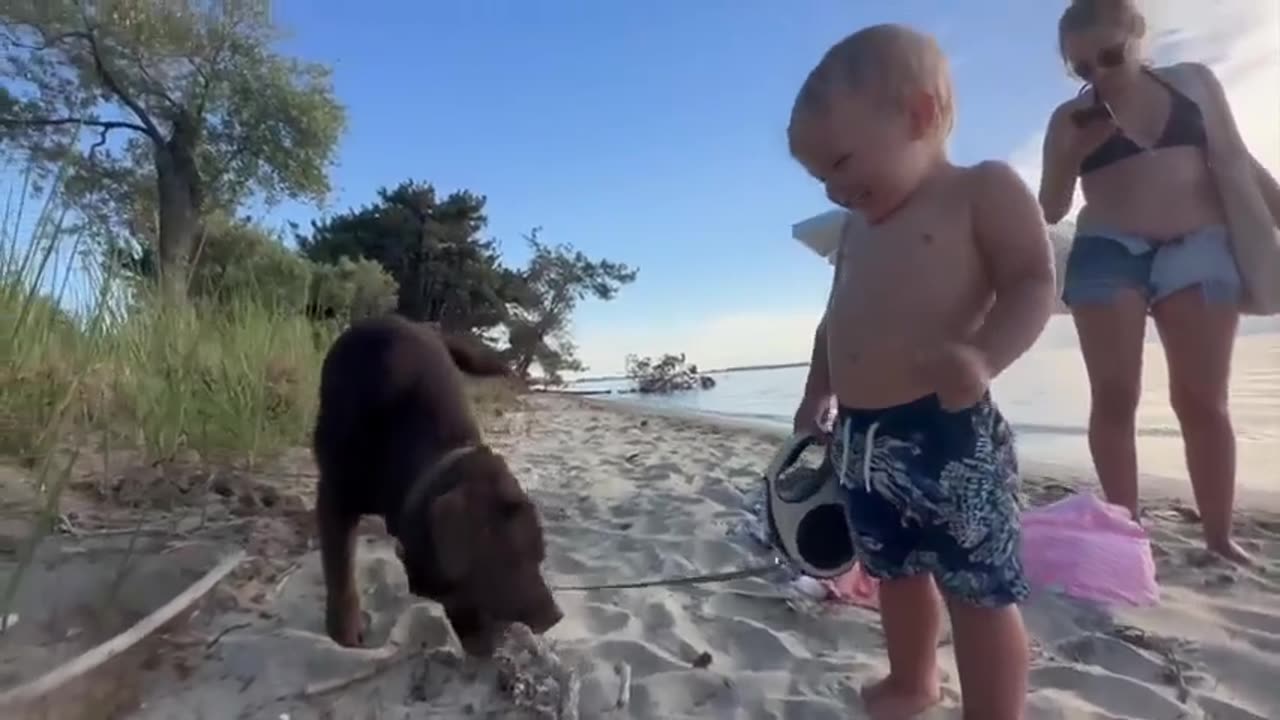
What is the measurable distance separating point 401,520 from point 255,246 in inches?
363

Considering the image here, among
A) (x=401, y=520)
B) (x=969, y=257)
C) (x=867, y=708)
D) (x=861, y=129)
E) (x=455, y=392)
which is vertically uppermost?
(x=861, y=129)

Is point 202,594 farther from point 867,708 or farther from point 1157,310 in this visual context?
point 1157,310

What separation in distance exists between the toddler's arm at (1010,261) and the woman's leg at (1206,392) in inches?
64.3

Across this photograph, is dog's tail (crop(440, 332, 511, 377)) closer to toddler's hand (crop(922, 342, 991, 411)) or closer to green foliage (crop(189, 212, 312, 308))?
toddler's hand (crop(922, 342, 991, 411))

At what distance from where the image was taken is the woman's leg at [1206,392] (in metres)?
2.89

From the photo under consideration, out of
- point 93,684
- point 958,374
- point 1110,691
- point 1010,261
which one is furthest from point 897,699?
point 93,684

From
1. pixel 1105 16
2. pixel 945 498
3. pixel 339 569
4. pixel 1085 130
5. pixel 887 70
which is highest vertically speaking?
pixel 1105 16

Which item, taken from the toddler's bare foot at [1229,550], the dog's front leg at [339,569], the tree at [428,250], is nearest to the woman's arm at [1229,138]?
the toddler's bare foot at [1229,550]

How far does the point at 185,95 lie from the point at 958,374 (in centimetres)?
1469

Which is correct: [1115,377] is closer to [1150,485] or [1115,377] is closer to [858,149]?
[858,149]

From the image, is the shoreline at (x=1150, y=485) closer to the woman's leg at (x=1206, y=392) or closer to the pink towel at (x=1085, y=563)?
the woman's leg at (x=1206, y=392)

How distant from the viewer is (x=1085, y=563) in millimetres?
2584

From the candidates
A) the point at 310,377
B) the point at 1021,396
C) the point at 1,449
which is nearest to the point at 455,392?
the point at 1,449

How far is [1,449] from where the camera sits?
10.5 feet
